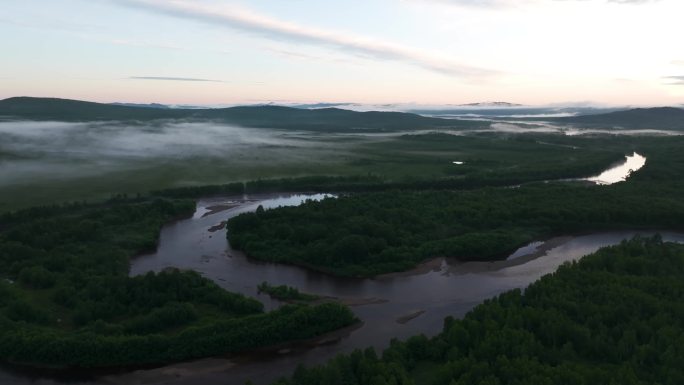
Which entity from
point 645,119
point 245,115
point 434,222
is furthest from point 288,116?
point 434,222

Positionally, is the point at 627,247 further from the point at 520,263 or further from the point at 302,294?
the point at 302,294

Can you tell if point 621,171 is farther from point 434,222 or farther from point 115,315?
point 115,315

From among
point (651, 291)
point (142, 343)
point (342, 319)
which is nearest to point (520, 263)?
point (651, 291)

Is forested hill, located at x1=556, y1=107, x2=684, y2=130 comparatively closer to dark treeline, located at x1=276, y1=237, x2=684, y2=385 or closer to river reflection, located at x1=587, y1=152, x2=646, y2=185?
river reflection, located at x1=587, y1=152, x2=646, y2=185

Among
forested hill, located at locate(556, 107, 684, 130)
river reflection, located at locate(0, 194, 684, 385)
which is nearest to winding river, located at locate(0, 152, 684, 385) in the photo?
A: river reflection, located at locate(0, 194, 684, 385)

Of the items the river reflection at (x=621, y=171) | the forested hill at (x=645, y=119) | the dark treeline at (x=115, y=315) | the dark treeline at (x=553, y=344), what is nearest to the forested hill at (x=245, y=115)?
the forested hill at (x=645, y=119)
